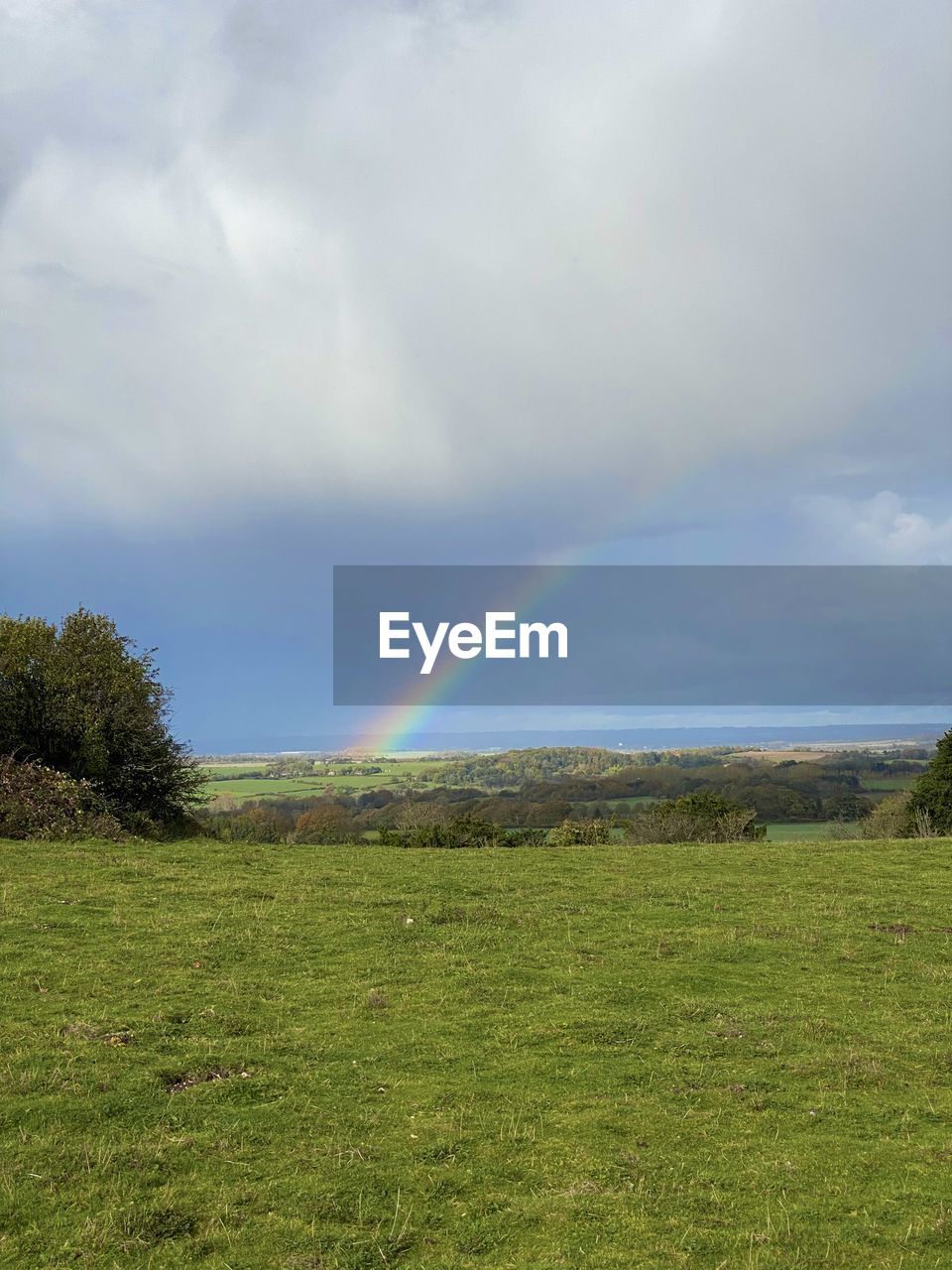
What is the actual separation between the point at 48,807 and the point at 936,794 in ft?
129

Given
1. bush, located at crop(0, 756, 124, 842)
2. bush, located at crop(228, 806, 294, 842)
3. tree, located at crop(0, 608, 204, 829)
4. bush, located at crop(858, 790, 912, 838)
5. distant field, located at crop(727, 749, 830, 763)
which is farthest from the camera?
distant field, located at crop(727, 749, 830, 763)

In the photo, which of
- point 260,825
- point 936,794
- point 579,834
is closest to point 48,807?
point 579,834

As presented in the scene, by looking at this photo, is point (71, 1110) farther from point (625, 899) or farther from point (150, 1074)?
point (625, 899)

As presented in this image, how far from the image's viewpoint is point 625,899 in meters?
18.0

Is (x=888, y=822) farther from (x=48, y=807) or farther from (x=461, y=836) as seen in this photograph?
(x=48, y=807)

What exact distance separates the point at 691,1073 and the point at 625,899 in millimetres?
9026

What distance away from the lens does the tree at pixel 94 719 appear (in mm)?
28828

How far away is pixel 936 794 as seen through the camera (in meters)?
41.3

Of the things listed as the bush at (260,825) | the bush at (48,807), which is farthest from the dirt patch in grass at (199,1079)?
the bush at (260,825)

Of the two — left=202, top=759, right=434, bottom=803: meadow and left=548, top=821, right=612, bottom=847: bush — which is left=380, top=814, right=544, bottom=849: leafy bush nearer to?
left=548, top=821, right=612, bottom=847: bush

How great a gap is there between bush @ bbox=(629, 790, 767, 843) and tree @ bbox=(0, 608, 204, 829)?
2106 cm

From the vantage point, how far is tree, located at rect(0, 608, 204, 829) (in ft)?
94.6

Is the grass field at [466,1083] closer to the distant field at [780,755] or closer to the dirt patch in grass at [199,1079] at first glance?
the dirt patch in grass at [199,1079]

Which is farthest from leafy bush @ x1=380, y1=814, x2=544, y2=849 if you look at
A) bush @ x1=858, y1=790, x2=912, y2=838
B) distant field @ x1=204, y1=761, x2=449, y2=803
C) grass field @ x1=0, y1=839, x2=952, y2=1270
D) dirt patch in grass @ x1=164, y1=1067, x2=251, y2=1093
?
distant field @ x1=204, y1=761, x2=449, y2=803
